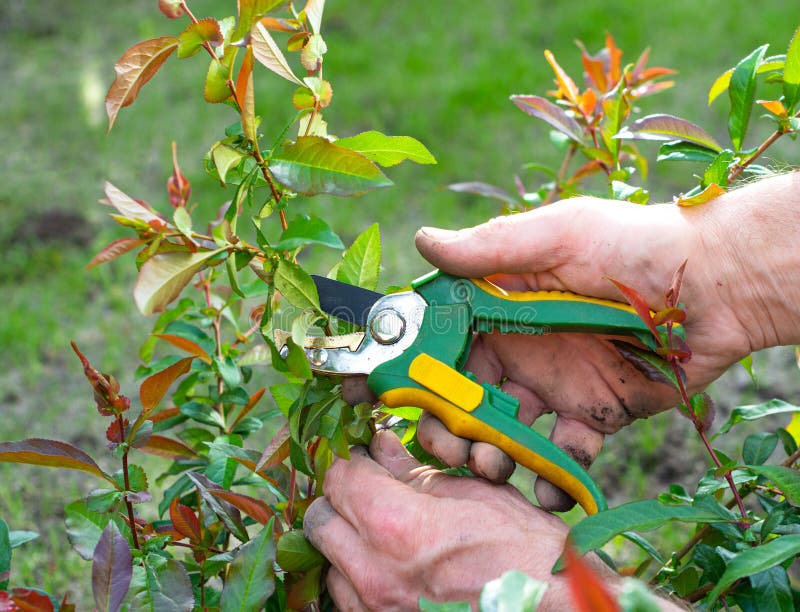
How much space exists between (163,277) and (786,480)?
1202mm

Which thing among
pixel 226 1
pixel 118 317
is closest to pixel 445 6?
pixel 226 1

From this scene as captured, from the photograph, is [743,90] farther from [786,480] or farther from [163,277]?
[163,277]

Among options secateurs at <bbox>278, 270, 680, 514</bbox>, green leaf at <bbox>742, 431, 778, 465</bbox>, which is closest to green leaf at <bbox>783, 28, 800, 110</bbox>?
secateurs at <bbox>278, 270, 680, 514</bbox>

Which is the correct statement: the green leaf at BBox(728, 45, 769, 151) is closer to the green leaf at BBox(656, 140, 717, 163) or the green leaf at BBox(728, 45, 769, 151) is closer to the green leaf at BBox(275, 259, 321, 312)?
the green leaf at BBox(656, 140, 717, 163)

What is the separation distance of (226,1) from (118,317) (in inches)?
163

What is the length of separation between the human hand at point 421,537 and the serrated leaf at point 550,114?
0.97 meters

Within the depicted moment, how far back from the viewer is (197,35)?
55.7 inches

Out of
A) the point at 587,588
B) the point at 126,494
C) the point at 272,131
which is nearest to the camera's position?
the point at 587,588

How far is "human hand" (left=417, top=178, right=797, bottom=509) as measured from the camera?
174cm

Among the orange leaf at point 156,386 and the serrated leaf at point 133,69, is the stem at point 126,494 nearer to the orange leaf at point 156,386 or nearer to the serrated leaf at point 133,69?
the orange leaf at point 156,386

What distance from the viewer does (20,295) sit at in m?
4.31

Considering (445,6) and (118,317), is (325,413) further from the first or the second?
(445,6)

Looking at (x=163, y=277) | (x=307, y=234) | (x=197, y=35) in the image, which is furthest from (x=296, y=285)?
(x=197, y=35)

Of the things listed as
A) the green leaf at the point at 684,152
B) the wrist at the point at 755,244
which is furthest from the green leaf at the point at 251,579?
the green leaf at the point at 684,152
